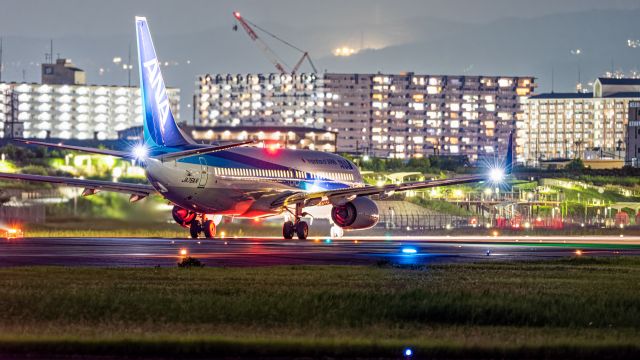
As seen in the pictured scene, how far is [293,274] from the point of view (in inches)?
1289

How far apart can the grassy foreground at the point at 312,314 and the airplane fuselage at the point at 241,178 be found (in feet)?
66.1

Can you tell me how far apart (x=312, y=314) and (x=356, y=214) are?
1436 inches

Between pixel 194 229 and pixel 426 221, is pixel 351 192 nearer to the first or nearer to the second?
pixel 194 229

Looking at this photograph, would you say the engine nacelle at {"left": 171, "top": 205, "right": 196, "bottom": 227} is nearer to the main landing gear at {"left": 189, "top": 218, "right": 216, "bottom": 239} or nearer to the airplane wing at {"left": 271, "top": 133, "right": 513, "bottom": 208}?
the main landing gear at {"left": 189, "top": 218, "right": 216, "bottom": 239}

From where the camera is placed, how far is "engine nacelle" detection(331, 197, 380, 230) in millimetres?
60719

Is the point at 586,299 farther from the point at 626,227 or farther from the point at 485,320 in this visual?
the point at 626,227

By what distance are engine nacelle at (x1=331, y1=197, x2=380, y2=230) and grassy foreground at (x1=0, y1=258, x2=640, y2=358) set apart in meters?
27.3

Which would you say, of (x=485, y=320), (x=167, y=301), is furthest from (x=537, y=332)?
(x=167, y=301)

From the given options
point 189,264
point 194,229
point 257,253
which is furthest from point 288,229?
point 189,264

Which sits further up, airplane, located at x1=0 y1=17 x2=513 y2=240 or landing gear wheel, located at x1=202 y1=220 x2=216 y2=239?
airplane, located at x1=0 y1=17 x2=513 y2=240

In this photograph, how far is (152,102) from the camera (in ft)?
174

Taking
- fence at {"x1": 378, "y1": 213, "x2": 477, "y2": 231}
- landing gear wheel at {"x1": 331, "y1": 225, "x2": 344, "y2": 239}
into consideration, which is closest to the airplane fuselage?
landing gear wheel at {"x1": 331, "y1": 225, "x2": 344, "y2": 239}

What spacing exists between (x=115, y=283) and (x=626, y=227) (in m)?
57.6

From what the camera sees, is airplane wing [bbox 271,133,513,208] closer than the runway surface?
No
